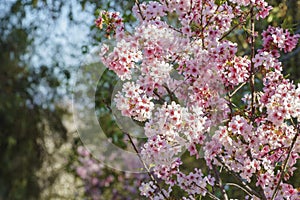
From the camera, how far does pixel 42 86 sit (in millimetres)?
5062

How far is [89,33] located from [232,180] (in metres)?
1.55

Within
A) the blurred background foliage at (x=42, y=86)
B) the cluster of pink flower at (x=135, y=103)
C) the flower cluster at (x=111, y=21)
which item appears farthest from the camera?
the blurred background foliage at (x=42, y=86)

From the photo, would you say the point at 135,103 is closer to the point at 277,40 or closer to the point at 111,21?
the point at 111,21

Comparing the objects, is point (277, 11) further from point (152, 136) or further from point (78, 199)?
point (78, 199)

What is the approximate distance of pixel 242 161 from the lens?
1.93 meters

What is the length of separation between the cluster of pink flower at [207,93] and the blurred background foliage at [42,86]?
1.42 m

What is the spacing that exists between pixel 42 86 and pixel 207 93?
3.38 m

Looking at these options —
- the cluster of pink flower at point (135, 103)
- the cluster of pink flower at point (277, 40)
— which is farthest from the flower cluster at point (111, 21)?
the cluster of pink flower at point (277, 40)

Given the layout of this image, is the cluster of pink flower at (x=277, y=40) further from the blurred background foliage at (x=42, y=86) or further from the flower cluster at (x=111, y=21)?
the blurred background foliage at (x=42, y=86)

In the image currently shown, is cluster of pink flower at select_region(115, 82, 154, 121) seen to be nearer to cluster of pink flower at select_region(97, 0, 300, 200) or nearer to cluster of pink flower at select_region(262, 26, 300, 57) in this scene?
cluster of pink flower at select_region(97, 0, 300, 200)

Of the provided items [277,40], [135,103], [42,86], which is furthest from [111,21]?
[42,86]

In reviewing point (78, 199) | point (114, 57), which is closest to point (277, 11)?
Answer: point (114, 57)

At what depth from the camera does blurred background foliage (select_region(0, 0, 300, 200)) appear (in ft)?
12.7

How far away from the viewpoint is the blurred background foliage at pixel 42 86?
386 cm
